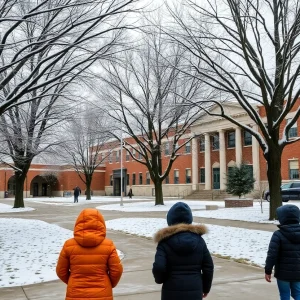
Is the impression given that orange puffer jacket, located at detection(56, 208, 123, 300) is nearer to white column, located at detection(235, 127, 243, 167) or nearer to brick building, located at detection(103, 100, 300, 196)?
brick building, located at detection(103, 100, 300, 196)

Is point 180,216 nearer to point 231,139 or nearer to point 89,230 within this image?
point 89,230

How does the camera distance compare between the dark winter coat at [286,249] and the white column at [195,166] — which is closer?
the dark winter coat at [286,249]

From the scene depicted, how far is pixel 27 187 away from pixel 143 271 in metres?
64.6

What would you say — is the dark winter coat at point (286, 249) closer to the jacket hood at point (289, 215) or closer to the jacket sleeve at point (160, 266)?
the jacket hood at point (289, 215)

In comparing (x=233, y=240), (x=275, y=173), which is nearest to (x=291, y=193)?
(x=275, y=173)

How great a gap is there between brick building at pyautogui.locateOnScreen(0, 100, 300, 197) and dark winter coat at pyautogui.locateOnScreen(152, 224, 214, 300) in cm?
2833

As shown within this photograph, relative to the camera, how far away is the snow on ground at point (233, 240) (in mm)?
9484

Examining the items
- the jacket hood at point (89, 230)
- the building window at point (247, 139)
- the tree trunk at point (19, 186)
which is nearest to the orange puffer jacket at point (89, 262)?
the jacket hood at point (89, 230)

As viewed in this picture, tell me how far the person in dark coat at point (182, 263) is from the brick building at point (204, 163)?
28.3 meters

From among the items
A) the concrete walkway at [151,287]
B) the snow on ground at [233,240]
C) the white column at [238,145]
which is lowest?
the concrete walkway at [151,287]

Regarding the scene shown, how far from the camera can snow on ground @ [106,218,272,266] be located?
948cm

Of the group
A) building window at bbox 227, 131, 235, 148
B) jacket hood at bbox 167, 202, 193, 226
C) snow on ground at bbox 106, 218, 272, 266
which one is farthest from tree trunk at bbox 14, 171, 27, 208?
jacket hood at bbox 167, 202, 193, 226

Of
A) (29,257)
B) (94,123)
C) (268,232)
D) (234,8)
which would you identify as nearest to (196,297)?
(29,257)

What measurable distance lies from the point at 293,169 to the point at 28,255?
35565mm
